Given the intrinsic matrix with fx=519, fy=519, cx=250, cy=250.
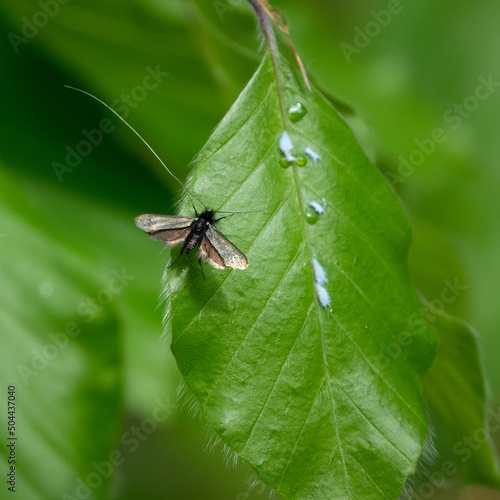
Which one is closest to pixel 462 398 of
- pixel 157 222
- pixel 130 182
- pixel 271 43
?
pixel 157 222

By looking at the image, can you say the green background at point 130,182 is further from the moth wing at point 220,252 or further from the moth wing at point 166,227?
the moth wing at point 220,252

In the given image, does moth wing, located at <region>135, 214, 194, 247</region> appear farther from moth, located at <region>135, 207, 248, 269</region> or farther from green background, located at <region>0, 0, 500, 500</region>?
green background, located at <region>0, 0, 500, 500</region>

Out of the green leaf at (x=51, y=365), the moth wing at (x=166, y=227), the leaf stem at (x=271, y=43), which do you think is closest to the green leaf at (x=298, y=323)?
the leaf stem at (x=271, y=43)

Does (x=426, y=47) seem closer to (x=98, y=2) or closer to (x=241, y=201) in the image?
(x=98, y=2)

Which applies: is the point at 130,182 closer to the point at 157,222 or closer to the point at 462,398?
the point at 157,222

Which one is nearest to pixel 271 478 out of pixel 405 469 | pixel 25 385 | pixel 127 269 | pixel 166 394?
pixel 405 469

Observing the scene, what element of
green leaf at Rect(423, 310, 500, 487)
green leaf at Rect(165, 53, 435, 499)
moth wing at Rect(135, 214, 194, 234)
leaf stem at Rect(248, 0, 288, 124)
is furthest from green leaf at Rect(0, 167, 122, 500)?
green leaf at Rect(423, 310, 500, 487)
